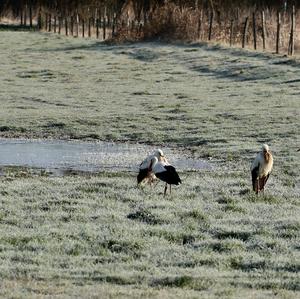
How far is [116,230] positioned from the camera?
11648 millimetres

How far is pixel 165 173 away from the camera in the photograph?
1385 centimetres

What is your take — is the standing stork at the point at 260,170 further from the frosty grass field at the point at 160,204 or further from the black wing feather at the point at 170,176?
the black wing feather at the point at 170,176

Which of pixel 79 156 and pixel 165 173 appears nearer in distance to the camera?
pixel 165 173

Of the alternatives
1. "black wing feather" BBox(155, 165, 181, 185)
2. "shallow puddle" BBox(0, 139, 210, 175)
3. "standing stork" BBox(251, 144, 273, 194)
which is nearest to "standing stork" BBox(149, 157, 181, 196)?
"black wing feather" BBox(155, 165, 181, 185)

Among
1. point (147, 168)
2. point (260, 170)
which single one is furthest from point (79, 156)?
point (260, 170)

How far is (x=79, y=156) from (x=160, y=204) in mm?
5447

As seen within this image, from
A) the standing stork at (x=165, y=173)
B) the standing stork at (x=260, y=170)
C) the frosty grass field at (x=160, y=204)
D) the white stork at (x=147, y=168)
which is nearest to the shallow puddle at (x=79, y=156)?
the frosty grass field at (x=160, y=204)

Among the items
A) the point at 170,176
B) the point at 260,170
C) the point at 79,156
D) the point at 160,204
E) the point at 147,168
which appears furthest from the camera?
the point at 79,156

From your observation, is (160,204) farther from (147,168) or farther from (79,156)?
(79,156)

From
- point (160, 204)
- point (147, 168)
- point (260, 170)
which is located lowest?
point (160, 204)

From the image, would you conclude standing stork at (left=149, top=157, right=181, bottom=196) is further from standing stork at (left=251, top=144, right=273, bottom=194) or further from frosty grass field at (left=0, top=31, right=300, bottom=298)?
standing stork at (left=251, top=144, right=273, bottom=194)

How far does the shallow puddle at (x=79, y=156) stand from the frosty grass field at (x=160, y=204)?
0.57 metres

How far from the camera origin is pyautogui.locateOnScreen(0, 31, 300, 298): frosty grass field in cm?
932

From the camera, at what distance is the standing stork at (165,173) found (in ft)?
45.1
